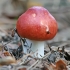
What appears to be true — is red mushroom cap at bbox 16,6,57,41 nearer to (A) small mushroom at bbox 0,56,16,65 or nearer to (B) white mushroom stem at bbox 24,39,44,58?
(B) white mushroom stem at bbox 24,39,44,58

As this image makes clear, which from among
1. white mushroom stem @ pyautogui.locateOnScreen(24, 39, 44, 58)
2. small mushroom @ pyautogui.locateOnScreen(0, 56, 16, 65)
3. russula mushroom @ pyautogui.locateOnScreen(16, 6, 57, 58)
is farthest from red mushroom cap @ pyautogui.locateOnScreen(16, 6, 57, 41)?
small mushroom @ pyautogui.locateOnScreen(0, 56, 16, 65)

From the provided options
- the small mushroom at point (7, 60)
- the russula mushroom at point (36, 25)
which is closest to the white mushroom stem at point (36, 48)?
the russula mushroom at point (36, 25)

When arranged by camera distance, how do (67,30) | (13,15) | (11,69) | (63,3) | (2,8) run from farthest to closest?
(63,3)
(2,8)
(13,15)
(67,30)
(11,69)

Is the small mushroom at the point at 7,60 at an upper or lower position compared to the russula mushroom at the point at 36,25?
lower

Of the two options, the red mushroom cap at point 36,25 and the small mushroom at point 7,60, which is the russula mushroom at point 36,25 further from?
the small mushroom at point 7,60

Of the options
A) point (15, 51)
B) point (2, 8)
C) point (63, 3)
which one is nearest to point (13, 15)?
point (2, 8)

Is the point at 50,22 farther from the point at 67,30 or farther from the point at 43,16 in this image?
the point at 67,30

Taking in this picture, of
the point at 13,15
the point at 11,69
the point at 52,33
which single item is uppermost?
the point at 13,15

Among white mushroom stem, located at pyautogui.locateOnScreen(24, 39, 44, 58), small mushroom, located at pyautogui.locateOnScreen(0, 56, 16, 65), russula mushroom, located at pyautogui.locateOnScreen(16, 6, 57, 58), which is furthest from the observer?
white mushroom stem, located at pyautogui.locateOnScreen(24, 39, 44, 58)
